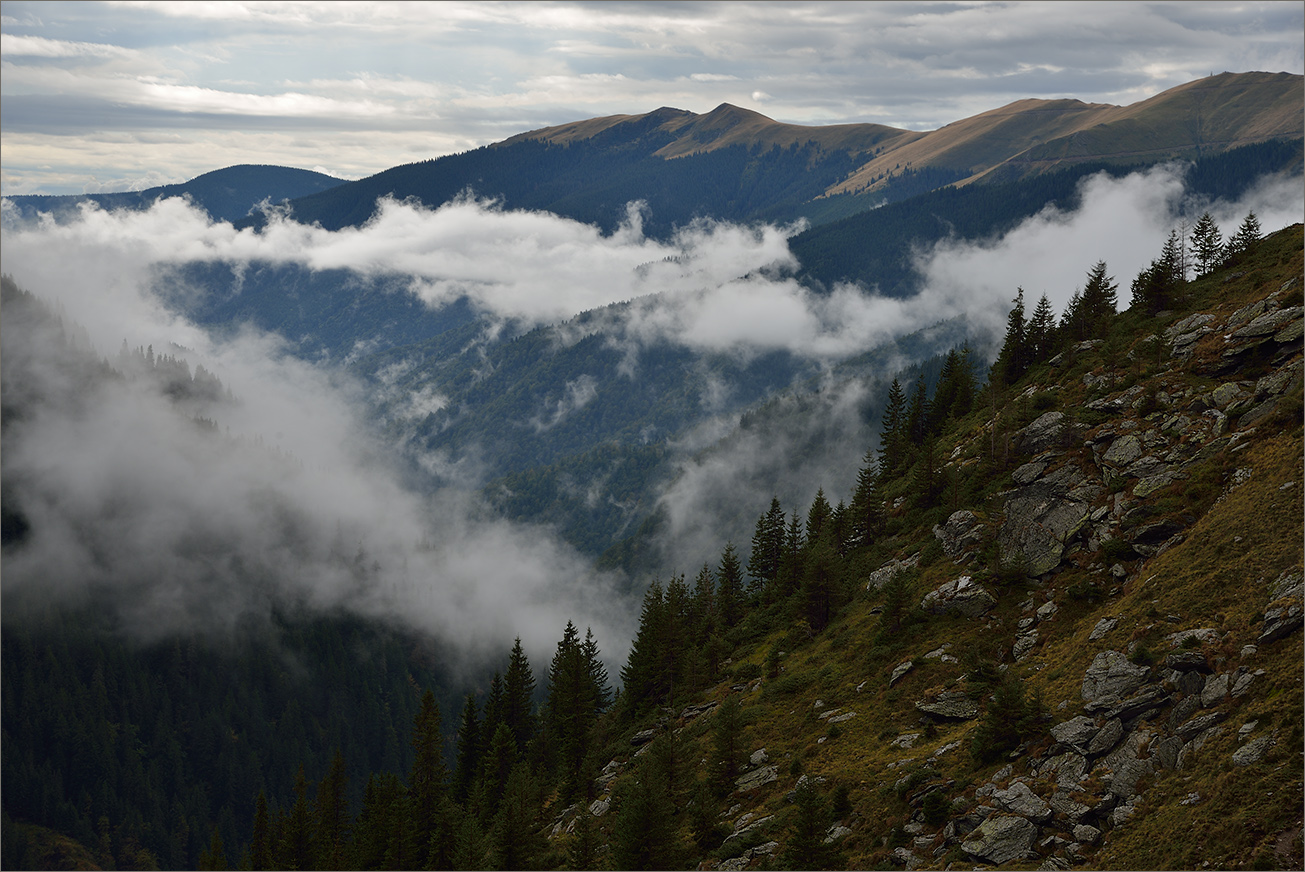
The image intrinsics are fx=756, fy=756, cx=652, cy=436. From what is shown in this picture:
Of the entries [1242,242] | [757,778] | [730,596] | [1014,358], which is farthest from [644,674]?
[1242,242]

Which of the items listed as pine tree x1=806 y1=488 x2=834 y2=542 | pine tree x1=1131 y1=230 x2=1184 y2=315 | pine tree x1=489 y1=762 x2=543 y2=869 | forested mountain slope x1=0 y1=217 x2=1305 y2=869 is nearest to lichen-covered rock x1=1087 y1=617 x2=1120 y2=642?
forested mountain slope x1=0 y1=217 x2=1305 y2=869

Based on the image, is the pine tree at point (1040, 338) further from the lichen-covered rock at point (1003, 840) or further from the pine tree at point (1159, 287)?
the lichen-covered rock at point (1003, 840)

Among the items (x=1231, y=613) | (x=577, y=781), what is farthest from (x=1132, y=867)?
(x=577, y=781)

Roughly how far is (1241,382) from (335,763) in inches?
3729

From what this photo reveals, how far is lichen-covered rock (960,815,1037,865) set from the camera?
3341cm

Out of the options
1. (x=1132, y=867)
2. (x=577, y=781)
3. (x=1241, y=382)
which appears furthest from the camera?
(x=577, y=781)

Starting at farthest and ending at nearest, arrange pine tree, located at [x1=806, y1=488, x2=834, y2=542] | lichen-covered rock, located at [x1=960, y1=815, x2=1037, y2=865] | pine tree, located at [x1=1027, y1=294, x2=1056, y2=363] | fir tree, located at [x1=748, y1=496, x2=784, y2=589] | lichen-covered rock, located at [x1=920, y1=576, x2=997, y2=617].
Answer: pine tree, located at [x1=806, y1=488, x2=834, y2=542] < fir tree, located at [x1=748, y1=496, x2=784, y2=589] < pine tree, located at [x1=1027, y1=294, x2=1056, y2=363] < lichen-covered rock, located at [x1=920, y1=576, x2=997, y2=617] < lichen-covered rock, located at [x1=960, y1=815, x2=1037, y2=865]

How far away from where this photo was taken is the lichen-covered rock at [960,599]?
56719mm

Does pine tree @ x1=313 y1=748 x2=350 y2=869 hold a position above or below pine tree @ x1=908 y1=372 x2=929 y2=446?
below

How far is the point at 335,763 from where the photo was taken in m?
86.8

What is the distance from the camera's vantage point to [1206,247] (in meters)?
78.1

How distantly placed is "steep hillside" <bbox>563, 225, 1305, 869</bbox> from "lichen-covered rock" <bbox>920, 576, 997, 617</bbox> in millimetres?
188

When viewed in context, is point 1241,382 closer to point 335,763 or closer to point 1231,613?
point 1231,613

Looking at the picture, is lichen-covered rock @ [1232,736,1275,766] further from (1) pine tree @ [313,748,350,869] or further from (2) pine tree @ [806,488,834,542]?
(1) pine tree @ [313,748,350,869]
